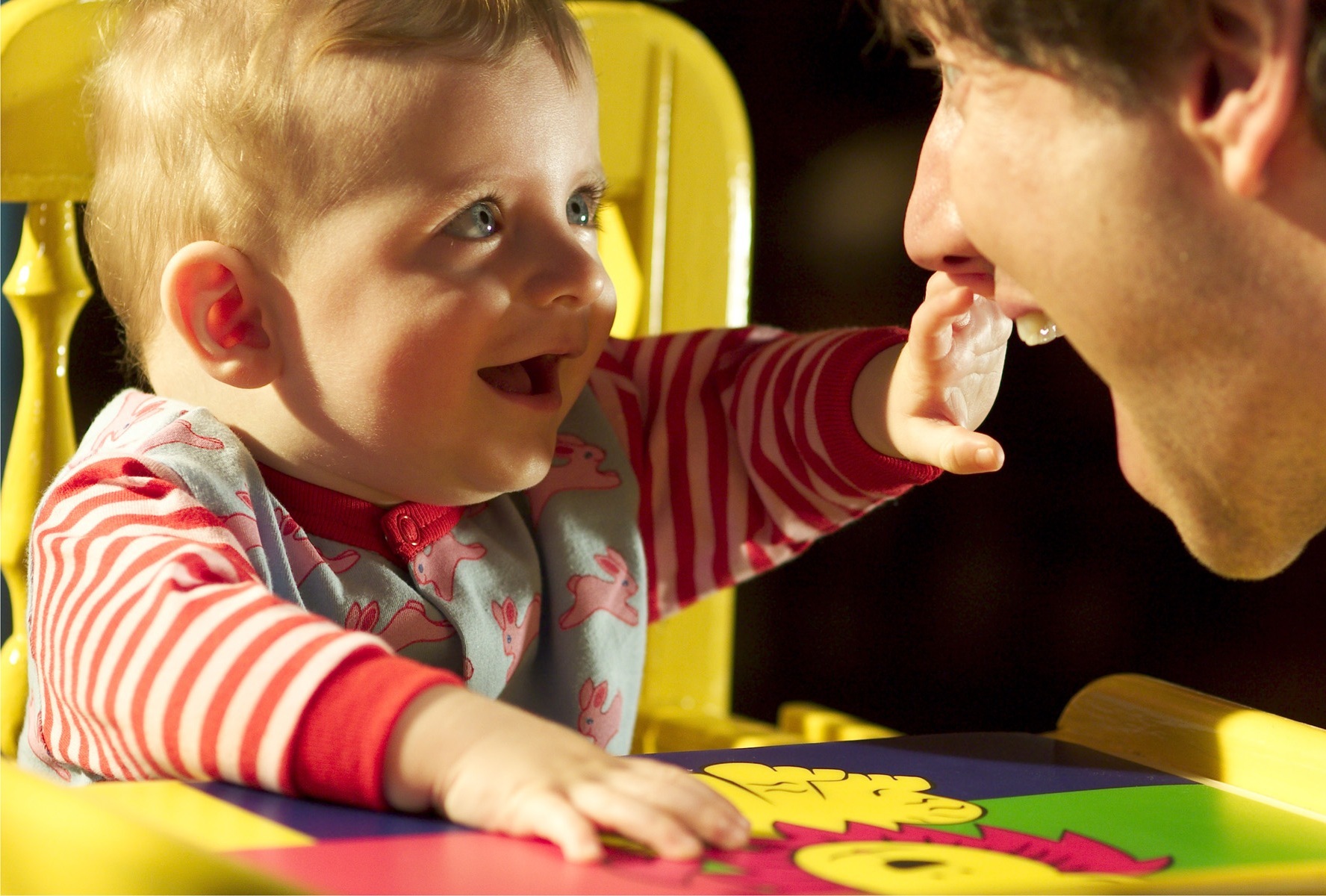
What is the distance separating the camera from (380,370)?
62 cm

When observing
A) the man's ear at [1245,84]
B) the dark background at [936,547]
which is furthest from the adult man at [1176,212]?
the dark background at [936,547]

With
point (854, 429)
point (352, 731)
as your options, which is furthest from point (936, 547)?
point (352, 731)

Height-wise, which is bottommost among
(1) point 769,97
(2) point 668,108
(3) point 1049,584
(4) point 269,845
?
(4) point 269,845

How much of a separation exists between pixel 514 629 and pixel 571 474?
9 centimetres

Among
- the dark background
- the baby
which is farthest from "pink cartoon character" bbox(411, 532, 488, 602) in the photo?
the dark background

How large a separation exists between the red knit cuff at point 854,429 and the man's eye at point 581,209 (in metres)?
0.14

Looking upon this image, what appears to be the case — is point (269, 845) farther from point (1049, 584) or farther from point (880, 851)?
point (1049, 584)

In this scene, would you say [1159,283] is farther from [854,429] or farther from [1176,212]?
[854,429]

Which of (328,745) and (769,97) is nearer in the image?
(328,745)

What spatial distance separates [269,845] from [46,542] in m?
0.22

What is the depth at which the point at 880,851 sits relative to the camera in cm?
42

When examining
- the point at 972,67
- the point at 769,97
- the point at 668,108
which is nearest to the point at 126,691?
the point at 972,67

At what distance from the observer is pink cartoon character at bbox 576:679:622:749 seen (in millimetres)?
707

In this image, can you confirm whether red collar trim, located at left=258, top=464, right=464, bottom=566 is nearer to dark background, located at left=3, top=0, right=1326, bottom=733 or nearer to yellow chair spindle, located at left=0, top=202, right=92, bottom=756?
yellow chair spindle, located at left=0, top=202, right=92, bottom=756
